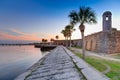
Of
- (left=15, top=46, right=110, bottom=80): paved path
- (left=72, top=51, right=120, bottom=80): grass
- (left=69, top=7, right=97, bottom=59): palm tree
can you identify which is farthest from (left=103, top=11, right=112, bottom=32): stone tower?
(left=15, top=46, right=110, bottom=80): paved path

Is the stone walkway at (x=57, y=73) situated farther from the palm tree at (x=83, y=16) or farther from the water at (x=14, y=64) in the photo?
the palm tree at (x=83, y=16)

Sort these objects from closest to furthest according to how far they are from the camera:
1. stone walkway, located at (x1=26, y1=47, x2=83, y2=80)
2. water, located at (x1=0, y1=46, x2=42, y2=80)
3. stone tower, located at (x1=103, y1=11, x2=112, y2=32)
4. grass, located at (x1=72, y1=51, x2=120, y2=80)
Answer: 1. stone walkway, located at (x1=26, y1=47, x2=83, y2=80)
2. grass, located at (x1=72, y1=51, x2=120, y2=80)
3. water, located at (x1=0, y1=46, x2=42, y2=80)
4. stone tower, located at (x1=103, y1=11, x2=112, y2=32)

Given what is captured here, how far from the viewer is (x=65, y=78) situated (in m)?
6.80

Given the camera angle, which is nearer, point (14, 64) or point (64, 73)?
point (64, 73)

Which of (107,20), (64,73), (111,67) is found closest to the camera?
(64,73)

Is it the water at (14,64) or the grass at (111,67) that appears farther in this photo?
the water at (14,64)

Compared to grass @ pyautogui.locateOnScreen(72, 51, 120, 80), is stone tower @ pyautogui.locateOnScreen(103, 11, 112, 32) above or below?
above

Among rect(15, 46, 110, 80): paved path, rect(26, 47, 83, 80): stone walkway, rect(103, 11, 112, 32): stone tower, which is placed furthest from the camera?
rect(103, 11, 112, 32): stone tower

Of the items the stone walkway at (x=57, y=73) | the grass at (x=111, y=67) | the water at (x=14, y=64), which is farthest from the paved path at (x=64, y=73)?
the water at (x=14, y=64)

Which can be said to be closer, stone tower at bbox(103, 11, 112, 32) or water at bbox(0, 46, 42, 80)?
water at bbox(0, 46, 42, 80)

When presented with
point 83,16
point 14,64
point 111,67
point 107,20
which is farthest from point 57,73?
point 107,20

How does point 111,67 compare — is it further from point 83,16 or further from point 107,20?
Result: point 107,20

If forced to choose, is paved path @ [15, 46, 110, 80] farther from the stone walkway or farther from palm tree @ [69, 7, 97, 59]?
palm tree @ [69, 7, 97, 59]

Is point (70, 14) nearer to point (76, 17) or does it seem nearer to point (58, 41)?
point (76, 17)
